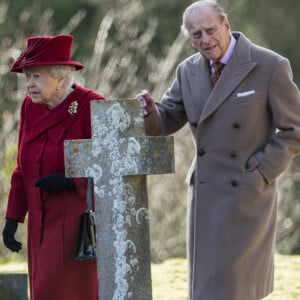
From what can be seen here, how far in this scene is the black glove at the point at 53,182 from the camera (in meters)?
6.73

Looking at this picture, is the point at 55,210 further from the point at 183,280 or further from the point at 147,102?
the point at 183,280

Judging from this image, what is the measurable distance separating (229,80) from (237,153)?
1.18 feet

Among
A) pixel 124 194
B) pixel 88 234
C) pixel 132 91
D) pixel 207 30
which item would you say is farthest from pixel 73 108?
pixel 132 91

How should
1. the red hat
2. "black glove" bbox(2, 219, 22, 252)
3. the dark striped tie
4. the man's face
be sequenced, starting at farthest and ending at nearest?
"black glove" bbox(2, 219, 22, 252) < the red hat < the dark striped tie < the man's face

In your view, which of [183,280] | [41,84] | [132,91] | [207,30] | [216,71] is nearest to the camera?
[207,30]

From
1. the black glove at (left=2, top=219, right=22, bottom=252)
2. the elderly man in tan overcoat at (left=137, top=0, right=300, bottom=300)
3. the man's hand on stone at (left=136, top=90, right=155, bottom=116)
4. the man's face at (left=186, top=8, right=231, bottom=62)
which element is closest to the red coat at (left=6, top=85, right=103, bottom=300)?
the black glove at (left=2, top=219, right=22, bottom=252)

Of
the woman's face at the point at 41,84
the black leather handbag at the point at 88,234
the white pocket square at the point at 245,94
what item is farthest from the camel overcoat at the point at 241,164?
the woman's face at the point at 41,84

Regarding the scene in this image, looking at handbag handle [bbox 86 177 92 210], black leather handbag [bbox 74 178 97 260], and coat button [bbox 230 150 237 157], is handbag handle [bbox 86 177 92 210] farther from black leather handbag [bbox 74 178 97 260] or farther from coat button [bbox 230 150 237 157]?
coat button [bbox 230 150 237 157]

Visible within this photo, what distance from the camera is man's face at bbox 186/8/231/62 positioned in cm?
641

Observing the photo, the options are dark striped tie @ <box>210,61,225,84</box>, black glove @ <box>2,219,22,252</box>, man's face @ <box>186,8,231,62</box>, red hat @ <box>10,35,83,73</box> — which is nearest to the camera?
man's face @ <box>186,8,231,62</box>

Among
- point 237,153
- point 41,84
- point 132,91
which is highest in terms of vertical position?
point 41,84

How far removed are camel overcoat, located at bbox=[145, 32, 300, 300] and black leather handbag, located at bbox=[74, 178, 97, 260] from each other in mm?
519

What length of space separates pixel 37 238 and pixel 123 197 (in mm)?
1131

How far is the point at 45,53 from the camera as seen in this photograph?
6.86 meters
